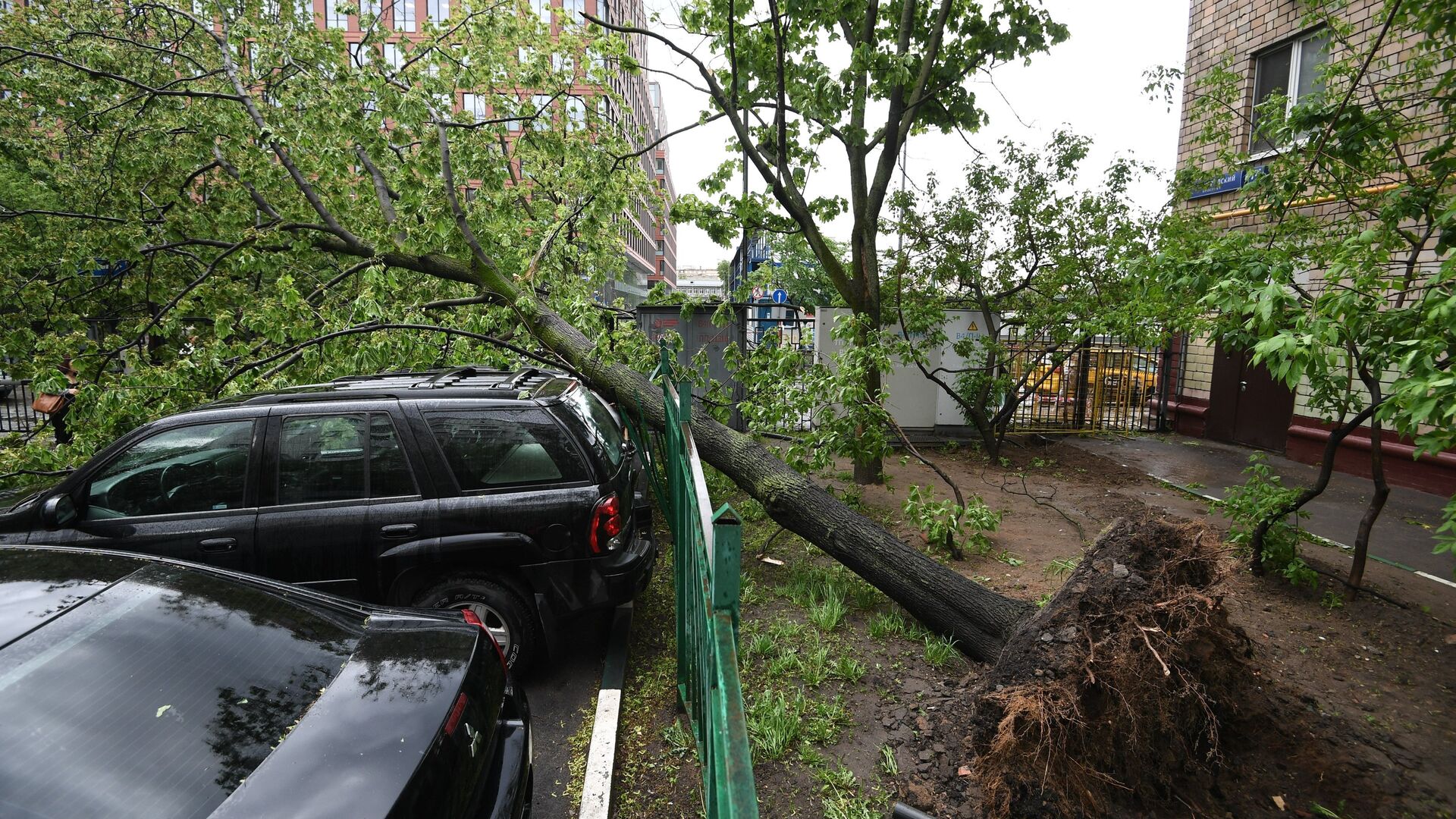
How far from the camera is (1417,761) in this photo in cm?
301

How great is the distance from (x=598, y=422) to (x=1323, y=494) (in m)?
8.76

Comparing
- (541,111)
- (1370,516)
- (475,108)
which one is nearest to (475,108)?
(475,108)

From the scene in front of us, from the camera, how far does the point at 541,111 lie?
731cm

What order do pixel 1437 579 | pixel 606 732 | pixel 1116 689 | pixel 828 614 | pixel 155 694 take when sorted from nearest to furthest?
1. pixel 155 694
2. pixel 1116 689
3. pixel 606 732
4. pixel 828 614
5. pixel 1437 579

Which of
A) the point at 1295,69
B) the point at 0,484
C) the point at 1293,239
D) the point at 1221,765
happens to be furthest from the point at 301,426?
the point at 1295,69

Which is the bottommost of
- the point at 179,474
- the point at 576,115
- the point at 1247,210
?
the point at 179,474

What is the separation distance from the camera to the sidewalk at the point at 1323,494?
5.95 meters

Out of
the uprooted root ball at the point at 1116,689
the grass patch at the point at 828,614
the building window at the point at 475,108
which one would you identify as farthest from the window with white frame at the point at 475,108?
the uprooted root ball at the point at 1116,689

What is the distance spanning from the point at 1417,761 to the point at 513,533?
4511 mm

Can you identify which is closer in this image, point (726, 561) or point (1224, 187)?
point (726, 561)

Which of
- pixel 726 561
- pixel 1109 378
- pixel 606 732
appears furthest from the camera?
pixel 1109 378

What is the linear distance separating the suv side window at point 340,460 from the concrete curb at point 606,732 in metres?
1.62

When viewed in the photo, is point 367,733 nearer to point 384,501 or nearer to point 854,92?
point 384,501

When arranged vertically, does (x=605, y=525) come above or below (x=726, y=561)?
below
